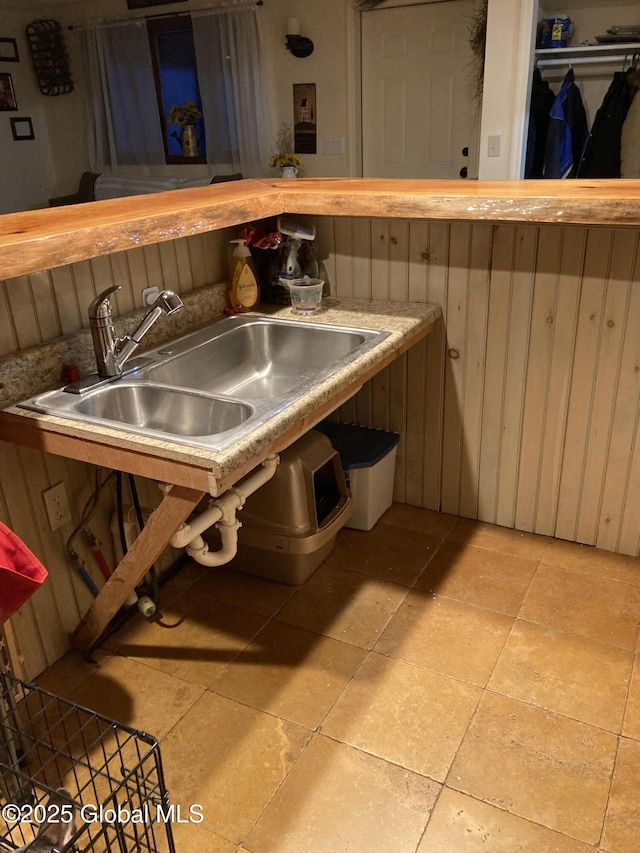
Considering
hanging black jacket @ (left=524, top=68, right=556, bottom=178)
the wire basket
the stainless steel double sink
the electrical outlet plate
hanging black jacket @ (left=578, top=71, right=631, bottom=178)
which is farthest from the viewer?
hanging black jacket @ (left=524, top=68, right=556, bottom=178)

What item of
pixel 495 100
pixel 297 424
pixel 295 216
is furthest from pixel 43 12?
pixel 297 424

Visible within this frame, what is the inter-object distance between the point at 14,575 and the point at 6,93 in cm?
607

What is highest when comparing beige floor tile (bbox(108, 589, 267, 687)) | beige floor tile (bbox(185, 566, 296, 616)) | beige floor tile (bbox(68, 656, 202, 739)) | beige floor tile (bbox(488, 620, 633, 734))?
beige floor tile (bbox(68, 656, 202, 739))

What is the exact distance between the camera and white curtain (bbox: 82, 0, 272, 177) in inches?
205

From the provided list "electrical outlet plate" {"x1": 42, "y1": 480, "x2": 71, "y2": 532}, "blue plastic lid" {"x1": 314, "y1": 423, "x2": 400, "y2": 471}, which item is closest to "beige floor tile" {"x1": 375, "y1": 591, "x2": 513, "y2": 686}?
"blue plastic lid" {"x1": 314, "y1": 423, "x2": 400, "y2": 471}

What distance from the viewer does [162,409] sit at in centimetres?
164

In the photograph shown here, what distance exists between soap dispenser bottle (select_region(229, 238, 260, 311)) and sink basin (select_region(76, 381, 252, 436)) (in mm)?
A: 606

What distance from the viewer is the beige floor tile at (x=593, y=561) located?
7.00ft

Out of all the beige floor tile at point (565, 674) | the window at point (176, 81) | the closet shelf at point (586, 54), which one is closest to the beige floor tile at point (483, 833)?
the beige floor tile at point (565, 674)

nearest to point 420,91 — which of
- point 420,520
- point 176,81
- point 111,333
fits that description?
point 176,81

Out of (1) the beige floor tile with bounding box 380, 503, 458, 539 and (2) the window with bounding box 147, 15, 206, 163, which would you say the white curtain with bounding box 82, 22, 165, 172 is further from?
(1) the beige floor tile with bounding box 380, 503, 458, 539

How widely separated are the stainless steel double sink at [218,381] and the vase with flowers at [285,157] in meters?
3.33

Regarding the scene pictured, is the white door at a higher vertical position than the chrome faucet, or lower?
higher

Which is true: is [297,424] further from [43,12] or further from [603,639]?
[43,12]
